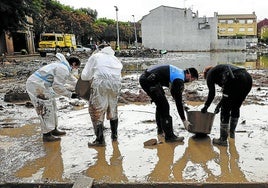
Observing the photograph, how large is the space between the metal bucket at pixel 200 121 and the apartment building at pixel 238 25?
301ft

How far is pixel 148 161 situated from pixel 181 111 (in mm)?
1140

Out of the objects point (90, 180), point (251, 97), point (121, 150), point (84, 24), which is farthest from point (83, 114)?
point (84, 24)

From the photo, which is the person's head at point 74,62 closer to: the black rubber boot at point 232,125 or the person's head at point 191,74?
the person's head at point 191,74

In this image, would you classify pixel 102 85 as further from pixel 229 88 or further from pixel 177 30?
pixel 177 30

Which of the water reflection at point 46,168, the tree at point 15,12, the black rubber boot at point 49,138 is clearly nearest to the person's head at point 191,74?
the water reflection at point 46,168

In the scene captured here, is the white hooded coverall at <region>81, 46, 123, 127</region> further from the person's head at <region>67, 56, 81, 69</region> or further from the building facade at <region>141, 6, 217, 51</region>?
the building facade at <region>141, 6, 217, 51</region>

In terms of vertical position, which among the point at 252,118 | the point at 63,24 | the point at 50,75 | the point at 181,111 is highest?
the point at 63,24

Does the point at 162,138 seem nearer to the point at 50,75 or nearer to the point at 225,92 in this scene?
the point at 225,92

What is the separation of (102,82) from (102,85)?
Result: 46 mm

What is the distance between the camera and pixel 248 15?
96.7 metres

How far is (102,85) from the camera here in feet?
17.0

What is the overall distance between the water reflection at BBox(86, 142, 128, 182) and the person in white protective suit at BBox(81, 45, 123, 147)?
1.89ft

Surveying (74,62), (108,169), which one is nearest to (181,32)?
(74,62)

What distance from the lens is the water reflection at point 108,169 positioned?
4.04 metres
